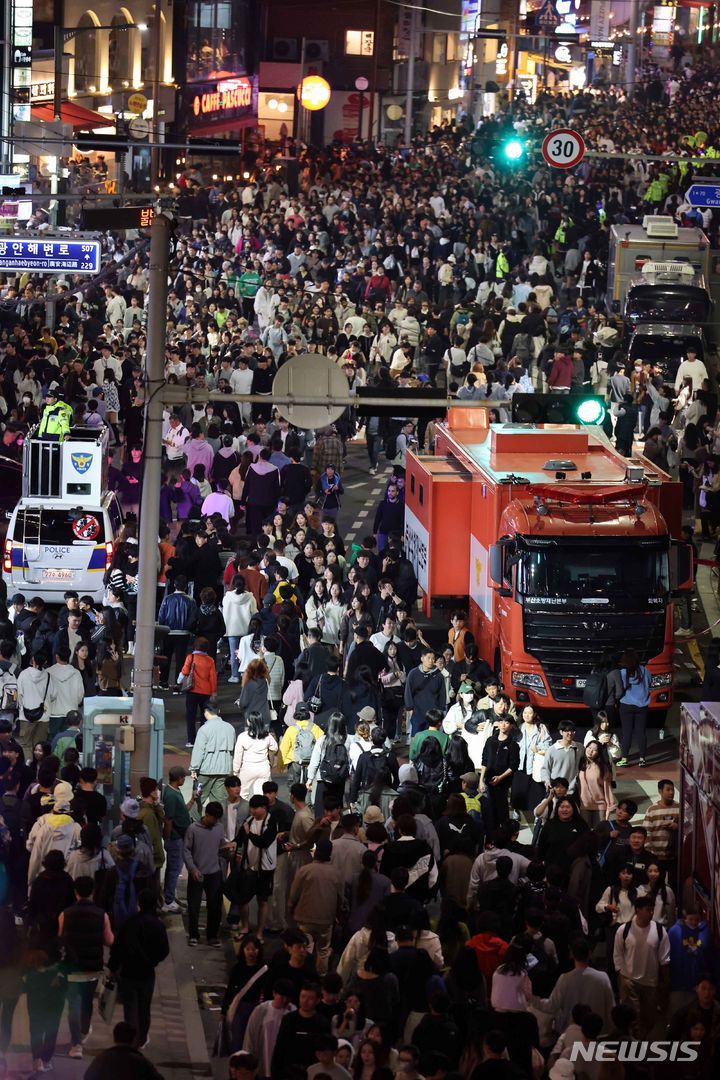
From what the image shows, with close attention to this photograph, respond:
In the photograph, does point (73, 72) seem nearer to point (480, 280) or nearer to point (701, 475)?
point (480, 280)

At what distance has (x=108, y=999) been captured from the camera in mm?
14039

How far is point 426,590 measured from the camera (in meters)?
25.4

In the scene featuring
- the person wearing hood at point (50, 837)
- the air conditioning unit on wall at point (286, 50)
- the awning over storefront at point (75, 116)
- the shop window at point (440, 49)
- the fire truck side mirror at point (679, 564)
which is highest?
the shop window at point (440, 49)

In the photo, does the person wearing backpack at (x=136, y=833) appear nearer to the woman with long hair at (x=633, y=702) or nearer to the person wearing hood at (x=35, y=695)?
the person wearing hood at (x=35, y=695)

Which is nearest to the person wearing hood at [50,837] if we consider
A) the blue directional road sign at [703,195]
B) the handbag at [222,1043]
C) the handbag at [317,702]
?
the handbag at [222,1043]

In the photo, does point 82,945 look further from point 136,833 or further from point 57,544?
point 57,544

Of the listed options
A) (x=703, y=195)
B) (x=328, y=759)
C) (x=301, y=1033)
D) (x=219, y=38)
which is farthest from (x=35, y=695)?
(x=219, y=38)

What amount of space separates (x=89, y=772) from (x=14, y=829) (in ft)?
2.36

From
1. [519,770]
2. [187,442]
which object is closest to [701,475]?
[187,442]

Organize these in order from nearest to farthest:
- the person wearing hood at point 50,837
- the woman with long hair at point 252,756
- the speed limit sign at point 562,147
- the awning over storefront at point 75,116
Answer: the person wearing hood at point 50,837, the woman with long hair at point 252,756, the speed limit sign at point 562,147, the awning over storefront at point 75,116

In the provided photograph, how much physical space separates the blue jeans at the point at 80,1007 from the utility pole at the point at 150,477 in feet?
12.8

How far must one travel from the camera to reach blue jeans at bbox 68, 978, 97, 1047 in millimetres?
13430

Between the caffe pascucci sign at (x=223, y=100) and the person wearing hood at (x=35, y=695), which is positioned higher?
the caffe pascucci sign at (x=223, y=100)

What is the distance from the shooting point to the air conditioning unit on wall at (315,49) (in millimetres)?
84438
